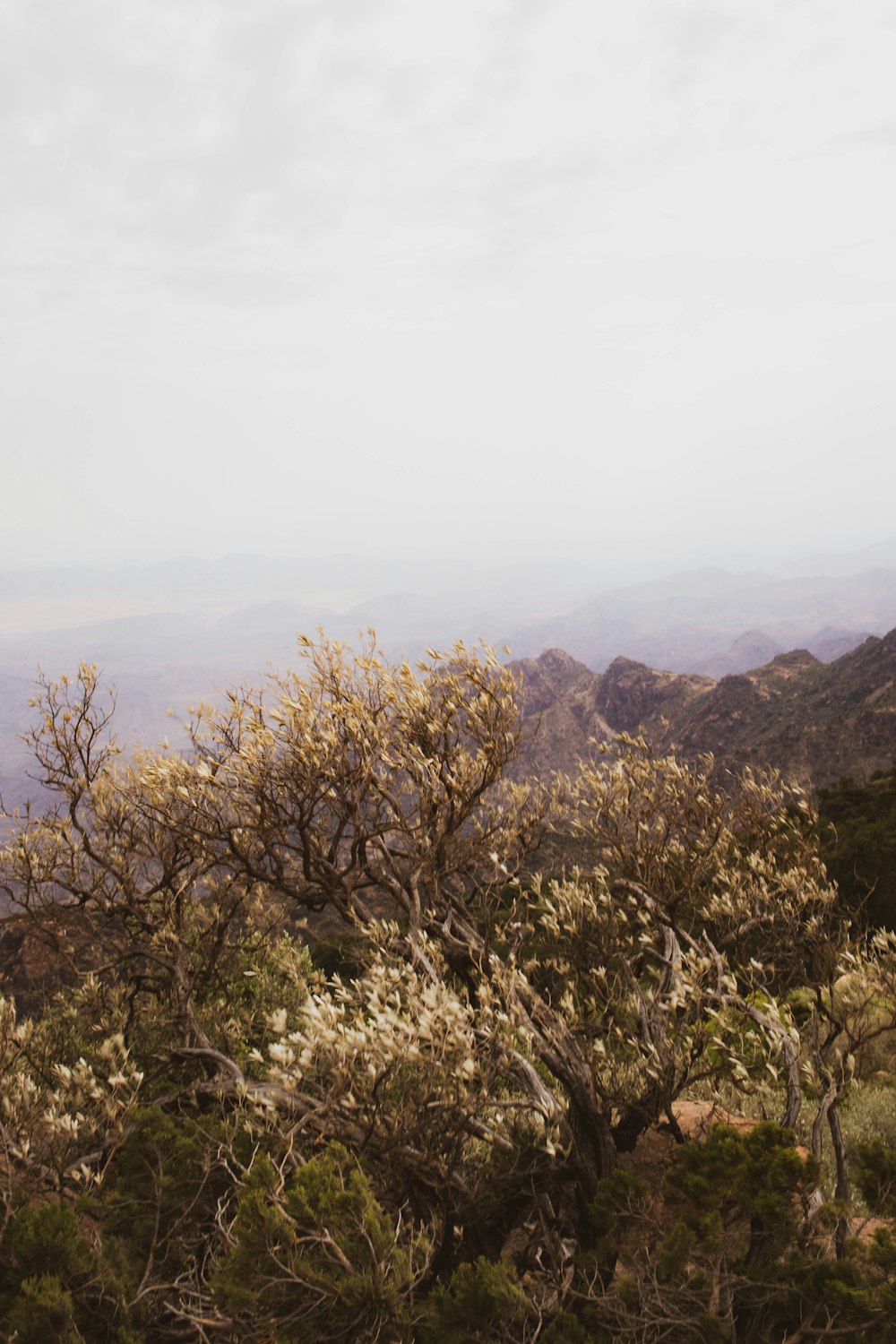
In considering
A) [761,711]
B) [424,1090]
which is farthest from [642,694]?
[424,1090]

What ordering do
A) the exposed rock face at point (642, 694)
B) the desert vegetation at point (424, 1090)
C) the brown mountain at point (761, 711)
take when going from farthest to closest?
the exposed rock face at point (642, 694)
the brown mountain at point (761, 711)
the desert vegetation at point (424, 1090)

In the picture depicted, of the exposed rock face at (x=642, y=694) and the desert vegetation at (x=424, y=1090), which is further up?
the desert vegetation at (x=424, y=1090)

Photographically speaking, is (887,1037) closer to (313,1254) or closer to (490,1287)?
(490,1287)

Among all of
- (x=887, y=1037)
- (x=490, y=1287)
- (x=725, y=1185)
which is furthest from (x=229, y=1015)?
(x=887, y=1037)

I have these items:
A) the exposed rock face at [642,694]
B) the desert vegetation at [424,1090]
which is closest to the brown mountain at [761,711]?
the exposed rock face at [642,694]

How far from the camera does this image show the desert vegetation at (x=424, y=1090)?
652 cm

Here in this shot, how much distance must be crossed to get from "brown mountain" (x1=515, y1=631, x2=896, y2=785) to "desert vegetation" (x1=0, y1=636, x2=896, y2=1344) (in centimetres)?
1717

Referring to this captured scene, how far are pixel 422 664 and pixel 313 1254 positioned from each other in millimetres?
8856

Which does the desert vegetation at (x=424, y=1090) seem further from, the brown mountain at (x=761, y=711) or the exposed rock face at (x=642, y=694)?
the exposed rock face at (x=642, y=694)

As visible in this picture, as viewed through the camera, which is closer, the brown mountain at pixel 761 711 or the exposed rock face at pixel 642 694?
the brown mountain at pixel 761 711

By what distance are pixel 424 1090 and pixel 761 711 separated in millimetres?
122582

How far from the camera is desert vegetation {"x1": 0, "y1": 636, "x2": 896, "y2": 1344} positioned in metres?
6.52

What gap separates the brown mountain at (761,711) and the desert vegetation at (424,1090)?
1717 centimetres

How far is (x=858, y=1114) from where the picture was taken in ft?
40.5
